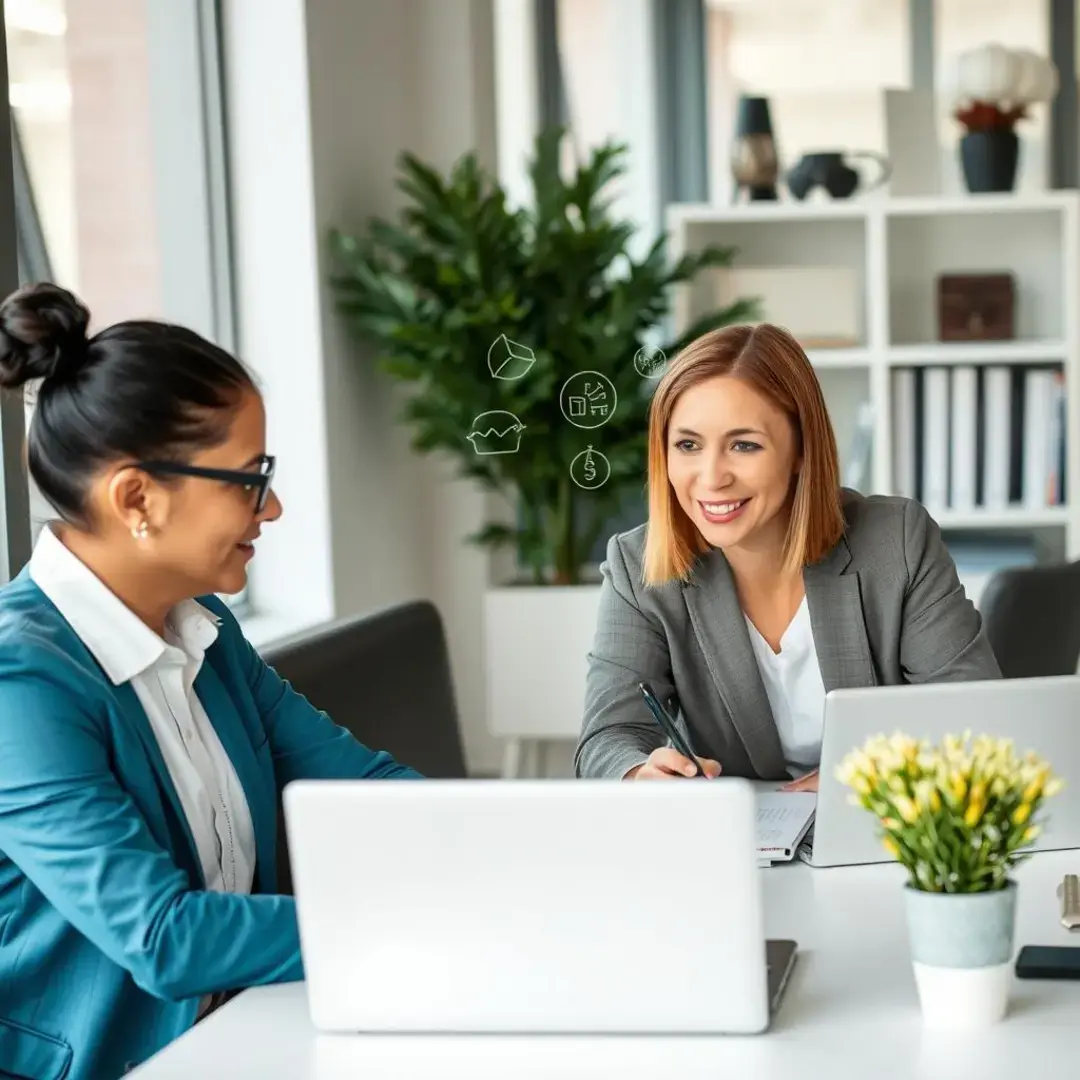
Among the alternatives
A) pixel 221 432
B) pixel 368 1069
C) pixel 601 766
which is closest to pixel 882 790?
pixel 368 1069

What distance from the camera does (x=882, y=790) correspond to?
1.16 m

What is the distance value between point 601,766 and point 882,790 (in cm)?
84

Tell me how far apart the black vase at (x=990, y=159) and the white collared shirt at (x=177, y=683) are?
2928mm

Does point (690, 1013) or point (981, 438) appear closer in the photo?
point (690, 1013)

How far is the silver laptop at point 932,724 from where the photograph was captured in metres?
1.57

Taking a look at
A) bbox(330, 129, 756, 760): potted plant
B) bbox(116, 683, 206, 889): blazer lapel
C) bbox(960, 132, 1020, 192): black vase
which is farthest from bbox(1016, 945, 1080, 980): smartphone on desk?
bbox(960, 132, 1020, 192): black vase

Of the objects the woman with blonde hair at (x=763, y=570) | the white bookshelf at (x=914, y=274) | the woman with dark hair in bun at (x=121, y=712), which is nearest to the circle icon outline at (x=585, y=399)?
the white bookshelf at (x=914, y=274)

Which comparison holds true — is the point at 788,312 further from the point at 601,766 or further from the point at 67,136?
the point at 601,766

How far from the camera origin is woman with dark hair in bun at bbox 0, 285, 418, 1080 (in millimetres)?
1359

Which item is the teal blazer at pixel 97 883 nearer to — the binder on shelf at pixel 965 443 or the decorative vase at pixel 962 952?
the decorative vase at pixel 962 952

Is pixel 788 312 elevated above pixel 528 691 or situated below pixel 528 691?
above

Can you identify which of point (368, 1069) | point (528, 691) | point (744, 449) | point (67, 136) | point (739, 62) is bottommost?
point (528, 691)

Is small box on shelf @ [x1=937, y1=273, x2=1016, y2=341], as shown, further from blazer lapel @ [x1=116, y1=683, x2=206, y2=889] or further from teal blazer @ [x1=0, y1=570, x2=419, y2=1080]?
blazer lapel @ [x1=116, y1=683, x2=206, y2=889]

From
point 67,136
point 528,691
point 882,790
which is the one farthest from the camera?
point 528,691
